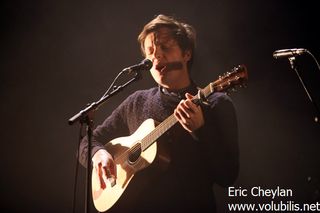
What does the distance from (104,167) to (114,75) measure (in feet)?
2.77

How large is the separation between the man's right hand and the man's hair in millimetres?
832

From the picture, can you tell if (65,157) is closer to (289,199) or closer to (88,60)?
(88,60)

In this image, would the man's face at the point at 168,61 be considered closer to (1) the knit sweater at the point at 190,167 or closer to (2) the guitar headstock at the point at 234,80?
(1) the knit sweater at the point at 190,167

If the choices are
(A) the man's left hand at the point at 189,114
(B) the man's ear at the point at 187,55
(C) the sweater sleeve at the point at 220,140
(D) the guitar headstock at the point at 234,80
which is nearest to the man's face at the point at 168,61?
(B) the man's ear at the point at 187,55

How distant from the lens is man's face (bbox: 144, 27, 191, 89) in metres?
2.73

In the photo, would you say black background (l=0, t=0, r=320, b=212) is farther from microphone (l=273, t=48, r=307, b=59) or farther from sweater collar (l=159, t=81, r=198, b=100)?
microphone (l=273, t=48, r=307, b=59)

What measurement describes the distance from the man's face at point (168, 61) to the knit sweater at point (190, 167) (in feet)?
0.62

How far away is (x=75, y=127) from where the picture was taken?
10.4ft

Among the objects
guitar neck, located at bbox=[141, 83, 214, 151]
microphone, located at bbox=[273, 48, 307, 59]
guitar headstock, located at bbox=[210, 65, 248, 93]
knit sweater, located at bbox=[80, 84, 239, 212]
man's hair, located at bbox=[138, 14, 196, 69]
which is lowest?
knit sweater, located at bbox=[80, 84, 239, 212]

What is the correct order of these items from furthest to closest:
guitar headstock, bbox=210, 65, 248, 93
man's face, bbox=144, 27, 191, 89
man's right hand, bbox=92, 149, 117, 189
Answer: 1. man's face, bbox=144, 27, 191, 89
2. man's right hand, bbox=92, 149, 117, 189
3. guitar headstock, bbox=210, 65, 248, 93

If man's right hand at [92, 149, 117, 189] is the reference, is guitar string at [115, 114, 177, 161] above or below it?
above

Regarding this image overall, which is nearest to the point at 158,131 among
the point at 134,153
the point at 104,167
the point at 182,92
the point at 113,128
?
the point at 134,153

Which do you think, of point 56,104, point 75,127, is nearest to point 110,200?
point 75,127

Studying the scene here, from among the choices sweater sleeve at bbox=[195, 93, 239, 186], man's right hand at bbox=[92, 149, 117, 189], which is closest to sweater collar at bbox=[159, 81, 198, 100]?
sweater sleeve at bbox=[195, 93, 239, 186]
